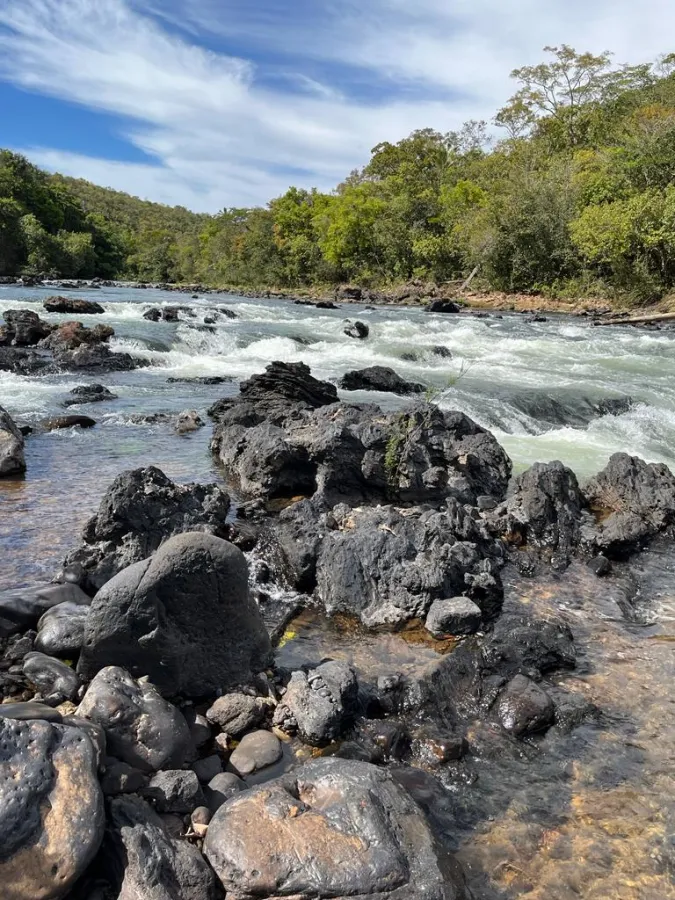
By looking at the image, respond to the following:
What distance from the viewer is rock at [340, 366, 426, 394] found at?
14.8 metres

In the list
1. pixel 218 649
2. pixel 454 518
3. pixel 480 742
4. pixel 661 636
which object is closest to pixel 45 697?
pixel 218 649

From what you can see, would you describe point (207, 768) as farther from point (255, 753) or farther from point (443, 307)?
point (443, 307)

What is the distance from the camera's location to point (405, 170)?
193ft

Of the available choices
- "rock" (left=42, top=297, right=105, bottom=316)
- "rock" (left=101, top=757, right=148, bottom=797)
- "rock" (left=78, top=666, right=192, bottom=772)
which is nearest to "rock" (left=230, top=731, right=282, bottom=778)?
"rock" (left=78, top=666, right=192, bottom=772)

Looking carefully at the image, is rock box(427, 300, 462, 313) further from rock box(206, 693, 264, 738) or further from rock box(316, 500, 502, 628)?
rock box(206, 693, 264, 738)

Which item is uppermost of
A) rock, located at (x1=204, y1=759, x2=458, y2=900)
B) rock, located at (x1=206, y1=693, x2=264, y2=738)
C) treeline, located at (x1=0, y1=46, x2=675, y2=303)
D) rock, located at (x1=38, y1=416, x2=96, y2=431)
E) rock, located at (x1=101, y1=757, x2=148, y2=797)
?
treeline, located at (x1=0, y1=46, x2=675, y2=303)

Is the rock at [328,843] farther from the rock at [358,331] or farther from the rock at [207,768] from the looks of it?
the rock at [358,331]

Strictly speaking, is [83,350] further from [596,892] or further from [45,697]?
[596,892]

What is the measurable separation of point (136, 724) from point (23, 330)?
1807cm

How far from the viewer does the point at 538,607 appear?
579 cm

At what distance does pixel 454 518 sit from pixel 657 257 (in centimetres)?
3499

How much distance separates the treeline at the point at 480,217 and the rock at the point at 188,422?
98.6 ft

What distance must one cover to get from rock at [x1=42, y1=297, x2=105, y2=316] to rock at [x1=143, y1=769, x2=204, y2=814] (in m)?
24.9

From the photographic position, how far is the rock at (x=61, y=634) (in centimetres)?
428
